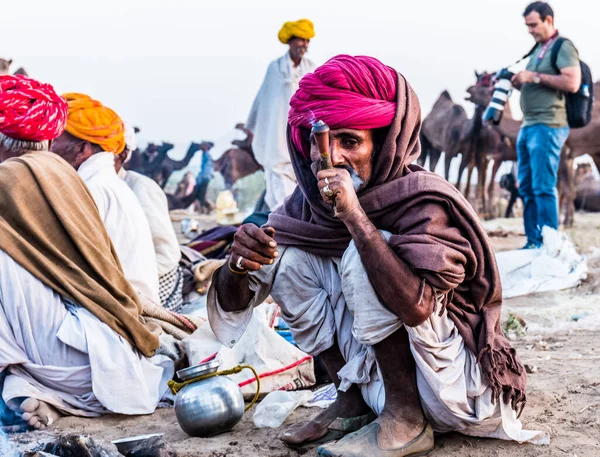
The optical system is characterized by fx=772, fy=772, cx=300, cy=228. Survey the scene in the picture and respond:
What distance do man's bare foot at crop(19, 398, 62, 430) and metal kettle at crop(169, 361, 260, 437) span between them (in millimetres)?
582

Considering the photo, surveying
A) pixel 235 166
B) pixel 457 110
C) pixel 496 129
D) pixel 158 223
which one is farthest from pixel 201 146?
pixel 158 223

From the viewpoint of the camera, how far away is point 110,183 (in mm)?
3787

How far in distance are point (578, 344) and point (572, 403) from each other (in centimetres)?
117

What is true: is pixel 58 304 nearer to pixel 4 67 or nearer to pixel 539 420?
pixel 539 420

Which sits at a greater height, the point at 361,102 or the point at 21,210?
the point at 361,102

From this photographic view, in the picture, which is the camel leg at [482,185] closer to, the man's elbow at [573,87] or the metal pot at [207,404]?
the man's elbow at [573,87]

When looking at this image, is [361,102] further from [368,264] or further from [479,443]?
[479,443]

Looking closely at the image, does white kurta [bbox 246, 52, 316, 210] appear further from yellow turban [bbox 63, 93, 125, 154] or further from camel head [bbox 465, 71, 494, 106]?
camel head [bbox 465, 71, 494, 106]

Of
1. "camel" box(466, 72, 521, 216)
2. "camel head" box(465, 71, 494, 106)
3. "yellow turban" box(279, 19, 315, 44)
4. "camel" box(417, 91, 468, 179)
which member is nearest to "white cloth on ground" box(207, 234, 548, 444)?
"yellow turban" box(279, 19, 315, 44)

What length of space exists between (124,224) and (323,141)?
5.58ft

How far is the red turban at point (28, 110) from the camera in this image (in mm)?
3244

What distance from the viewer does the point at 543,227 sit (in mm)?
6242

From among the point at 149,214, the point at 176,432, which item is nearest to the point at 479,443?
the point at 176,432

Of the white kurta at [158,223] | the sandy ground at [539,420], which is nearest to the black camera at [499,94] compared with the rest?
the sandy ground at [539,420]
